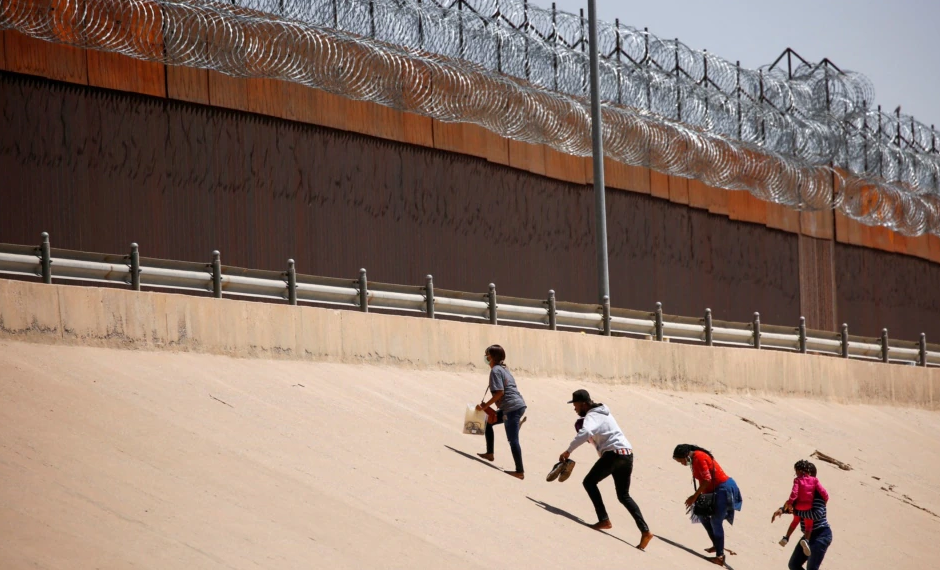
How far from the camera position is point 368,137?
24.3m

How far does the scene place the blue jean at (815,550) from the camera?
13.5m

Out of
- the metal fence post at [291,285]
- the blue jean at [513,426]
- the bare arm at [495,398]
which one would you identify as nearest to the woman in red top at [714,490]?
the blue jean at [513,426]

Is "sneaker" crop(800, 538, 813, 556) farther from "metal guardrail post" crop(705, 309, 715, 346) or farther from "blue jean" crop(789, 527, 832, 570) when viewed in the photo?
"metal guardrail post" crop(705, 309, 715, 346)

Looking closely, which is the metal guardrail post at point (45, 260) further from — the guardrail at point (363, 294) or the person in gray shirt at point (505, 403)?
the person in gray shirt at point (505, 403)

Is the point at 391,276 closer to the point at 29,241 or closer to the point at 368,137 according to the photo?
the point at 368,137

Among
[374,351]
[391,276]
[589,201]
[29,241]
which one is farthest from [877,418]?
[29,241]

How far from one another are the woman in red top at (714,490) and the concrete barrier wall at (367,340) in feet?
18.4

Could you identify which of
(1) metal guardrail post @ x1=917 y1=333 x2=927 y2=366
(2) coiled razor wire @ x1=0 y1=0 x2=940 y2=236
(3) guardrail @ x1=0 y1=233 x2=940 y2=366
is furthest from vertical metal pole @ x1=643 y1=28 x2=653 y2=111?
(1) metal guardrail post @ x1=917 y1=333 x2=927 y2=366

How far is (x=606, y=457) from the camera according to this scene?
514 inches

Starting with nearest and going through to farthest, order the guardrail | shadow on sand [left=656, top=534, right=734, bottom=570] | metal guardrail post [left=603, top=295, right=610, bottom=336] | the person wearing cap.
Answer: the person wearing cap
shadow on sand [left=656, top=534, right=734, bottom=570]
the guardrail
metal guardrail post [left=603, top=295, right=610, bottom=336]

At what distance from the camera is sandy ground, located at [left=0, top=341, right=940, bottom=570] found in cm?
1005

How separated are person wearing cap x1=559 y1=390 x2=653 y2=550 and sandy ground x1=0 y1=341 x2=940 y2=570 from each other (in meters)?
0.27

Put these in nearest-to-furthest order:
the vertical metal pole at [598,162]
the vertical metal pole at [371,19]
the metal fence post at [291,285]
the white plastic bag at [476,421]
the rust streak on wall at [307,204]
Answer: the white plastic bag at [476,421], the metal fence post at [291,285], the rust streak on wall at [307,204], the vertical metal pole at [598,162], the vertical metal pole at [371,19]

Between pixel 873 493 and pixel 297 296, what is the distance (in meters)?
8.40
